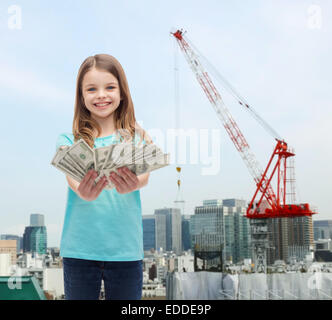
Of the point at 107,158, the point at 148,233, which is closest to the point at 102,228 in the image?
Answer: the point at 107,158

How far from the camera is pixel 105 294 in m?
1.59

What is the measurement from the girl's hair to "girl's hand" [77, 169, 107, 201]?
207mm

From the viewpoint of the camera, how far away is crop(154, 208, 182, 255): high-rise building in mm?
7280

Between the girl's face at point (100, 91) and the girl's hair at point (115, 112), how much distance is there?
0.06 ft

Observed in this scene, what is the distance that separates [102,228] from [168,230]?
7.00 meters

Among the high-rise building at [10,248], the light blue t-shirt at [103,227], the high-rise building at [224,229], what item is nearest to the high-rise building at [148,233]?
the light blue t-shirt at [103,227]

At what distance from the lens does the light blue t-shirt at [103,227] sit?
5.08ft

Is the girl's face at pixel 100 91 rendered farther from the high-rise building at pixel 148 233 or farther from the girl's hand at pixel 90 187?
the high-rise building at pixel 148 233

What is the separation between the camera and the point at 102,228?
1.57m

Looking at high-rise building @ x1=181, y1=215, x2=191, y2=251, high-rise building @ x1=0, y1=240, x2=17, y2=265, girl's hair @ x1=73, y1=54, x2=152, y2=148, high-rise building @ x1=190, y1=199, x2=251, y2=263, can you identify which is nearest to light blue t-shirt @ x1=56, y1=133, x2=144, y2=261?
girl's hair @ x1=73, y1=54, x2=152, y2=148

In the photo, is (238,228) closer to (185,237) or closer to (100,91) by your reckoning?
(185,237)
